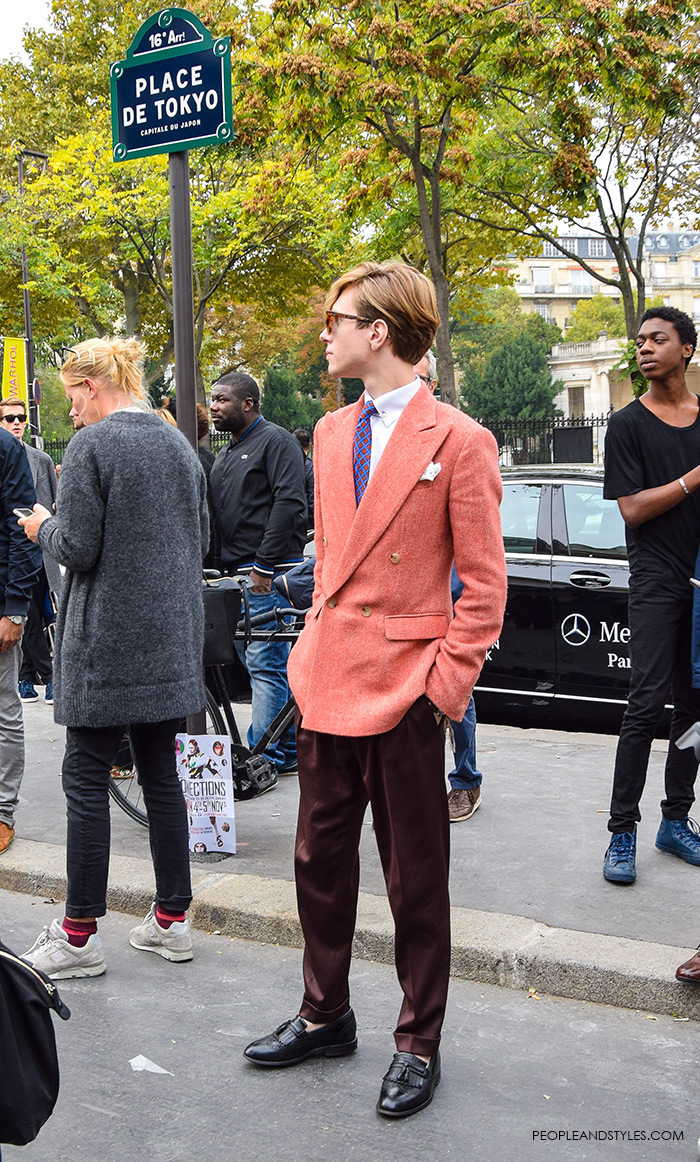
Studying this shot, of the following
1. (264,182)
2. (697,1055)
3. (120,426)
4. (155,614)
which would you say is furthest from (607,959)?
(264,182)

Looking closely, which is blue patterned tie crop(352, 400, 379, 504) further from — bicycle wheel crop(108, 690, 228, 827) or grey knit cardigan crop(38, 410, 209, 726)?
bicycle wheel crop(108, 690, 228, 827)

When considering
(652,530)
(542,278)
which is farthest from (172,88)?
(542,278)

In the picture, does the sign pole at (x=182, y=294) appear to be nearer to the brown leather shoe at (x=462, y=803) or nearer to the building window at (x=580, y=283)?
the brown leather shoe at (x=462, y=803)

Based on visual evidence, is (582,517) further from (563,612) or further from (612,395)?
(612,395)

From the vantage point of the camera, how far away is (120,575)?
377cm

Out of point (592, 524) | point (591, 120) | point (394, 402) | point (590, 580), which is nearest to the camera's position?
point (394, 402)

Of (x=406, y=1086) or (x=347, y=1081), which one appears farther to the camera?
(x=347, y=1081)

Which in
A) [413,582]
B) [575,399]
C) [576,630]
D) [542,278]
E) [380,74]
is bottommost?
[576,630]

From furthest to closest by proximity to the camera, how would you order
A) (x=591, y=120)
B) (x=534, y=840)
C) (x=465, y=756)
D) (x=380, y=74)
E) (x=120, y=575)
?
(x=591, y=120)
(x=380, y=74)
(x=465, y=756)
(x=534, y=840)
(x=120, y=575)

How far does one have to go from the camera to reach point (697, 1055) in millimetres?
3264

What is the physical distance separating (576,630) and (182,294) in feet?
11.4

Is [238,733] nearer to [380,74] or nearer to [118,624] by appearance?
[118,624]

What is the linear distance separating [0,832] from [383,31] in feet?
29.5

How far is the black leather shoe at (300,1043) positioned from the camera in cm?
318
